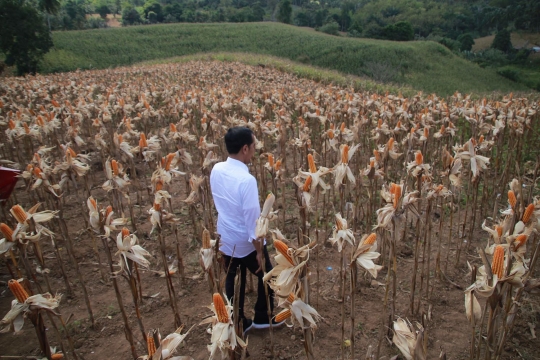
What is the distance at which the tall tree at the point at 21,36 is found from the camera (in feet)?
94.7

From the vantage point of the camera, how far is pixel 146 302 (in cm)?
381

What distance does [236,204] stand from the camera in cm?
280

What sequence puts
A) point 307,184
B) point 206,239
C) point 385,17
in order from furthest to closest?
point 385,17, point 307,184, point 206,239

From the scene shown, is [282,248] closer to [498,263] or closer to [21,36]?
[498,263]

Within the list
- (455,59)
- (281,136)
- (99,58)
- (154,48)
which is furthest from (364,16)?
(281,136)

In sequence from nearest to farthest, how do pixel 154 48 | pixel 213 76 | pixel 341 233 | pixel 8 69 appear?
pixel 341 233
pixel 213 76
pixel 8 69
pixel 154 48

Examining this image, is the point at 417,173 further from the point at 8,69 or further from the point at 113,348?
the point at 8,69

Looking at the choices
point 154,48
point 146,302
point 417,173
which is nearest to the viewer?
point 417,173

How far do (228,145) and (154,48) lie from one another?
49.2 meters

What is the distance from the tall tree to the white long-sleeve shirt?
35.6 m

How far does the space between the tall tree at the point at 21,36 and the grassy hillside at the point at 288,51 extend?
138 inches

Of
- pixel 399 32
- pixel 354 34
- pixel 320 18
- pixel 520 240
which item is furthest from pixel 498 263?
pixel 320 18

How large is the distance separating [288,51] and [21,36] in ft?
93.1

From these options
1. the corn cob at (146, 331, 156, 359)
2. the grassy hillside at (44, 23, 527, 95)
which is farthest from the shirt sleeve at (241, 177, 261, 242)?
the grassy hillside at (44, 23, 527, 95)
